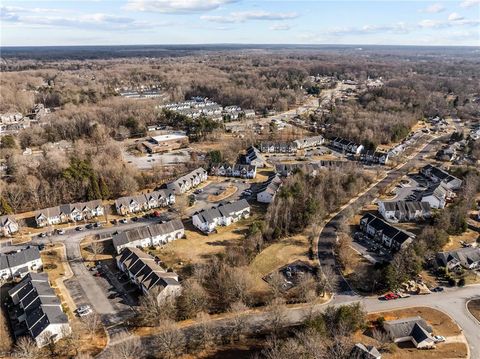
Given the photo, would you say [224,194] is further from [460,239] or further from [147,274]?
[460,239]

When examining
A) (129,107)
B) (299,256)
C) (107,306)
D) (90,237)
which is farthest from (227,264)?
(129,107)

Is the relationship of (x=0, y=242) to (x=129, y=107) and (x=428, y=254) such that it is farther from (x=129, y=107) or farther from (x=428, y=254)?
(x=129, y=107)

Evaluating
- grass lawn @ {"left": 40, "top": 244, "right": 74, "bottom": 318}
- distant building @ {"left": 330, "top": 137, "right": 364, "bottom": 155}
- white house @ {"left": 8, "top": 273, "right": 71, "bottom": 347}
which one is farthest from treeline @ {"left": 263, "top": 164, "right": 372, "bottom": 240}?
white house @ {"left": 8, "top": 273, "right": 71, "bottom": 347}

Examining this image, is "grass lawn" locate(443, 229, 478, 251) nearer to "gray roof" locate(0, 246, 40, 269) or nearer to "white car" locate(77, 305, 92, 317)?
"white car" locate(77, 305, 92, 317)

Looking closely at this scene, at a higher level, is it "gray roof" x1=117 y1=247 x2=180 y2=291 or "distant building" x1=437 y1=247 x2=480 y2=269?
"gray roof" x1=117 y1=247 x2=180 y2=291

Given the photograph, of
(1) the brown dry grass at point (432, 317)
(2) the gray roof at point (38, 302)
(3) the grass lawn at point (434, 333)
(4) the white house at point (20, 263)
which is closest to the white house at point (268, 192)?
(1) the brown dry grass at point (432, 317)

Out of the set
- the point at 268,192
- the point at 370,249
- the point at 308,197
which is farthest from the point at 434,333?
the point at 268,192
